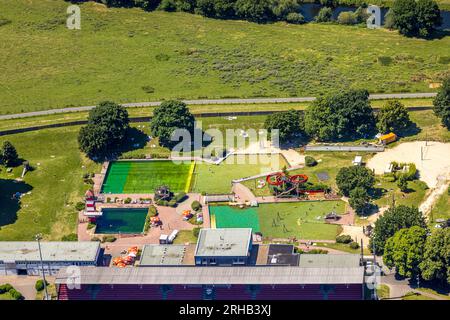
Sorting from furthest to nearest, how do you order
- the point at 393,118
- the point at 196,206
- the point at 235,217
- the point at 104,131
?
the point at 104,131 → the point at 393,118 → the point at 196,206 → the point at 235,217

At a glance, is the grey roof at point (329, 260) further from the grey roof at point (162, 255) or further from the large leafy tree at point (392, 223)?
the grey roof at point (162, 255)

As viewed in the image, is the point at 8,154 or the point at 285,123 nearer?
the point at 8,154

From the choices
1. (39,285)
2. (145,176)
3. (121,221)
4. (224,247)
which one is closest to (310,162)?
(145,176)

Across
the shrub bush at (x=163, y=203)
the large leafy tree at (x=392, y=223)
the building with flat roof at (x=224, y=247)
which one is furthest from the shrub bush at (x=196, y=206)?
the large leafy tree at (x=392, y=223)

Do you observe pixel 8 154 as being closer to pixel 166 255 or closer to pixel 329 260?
pixel 166 255

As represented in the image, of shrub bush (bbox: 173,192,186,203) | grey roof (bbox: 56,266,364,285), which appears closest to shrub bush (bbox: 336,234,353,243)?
grey roof (bbox: 56,266,364,285)
